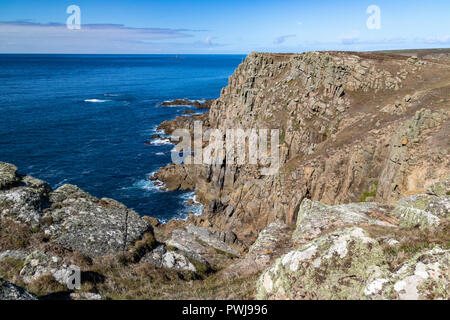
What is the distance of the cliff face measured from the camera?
29.0m

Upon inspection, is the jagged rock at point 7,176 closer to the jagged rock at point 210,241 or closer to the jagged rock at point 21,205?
the jagged rock at point 21,205

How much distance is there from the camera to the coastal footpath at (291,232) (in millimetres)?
Answer: 7535

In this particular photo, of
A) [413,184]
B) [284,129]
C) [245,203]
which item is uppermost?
[284,129]

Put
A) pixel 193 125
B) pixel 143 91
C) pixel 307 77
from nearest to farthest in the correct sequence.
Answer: pixel 307 77 → pixel 193 125 → pixel 143 91

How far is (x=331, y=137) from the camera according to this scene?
143 ft

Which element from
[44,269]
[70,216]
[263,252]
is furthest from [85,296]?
[263,252]

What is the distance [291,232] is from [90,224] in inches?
446

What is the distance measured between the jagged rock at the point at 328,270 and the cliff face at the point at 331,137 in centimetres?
1870

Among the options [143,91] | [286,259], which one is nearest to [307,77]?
[286,259]

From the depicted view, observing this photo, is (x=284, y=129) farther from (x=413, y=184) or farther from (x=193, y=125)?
(x=193, y=125)

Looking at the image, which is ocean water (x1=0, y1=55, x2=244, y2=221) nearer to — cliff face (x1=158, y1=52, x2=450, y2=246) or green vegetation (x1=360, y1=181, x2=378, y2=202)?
cliff face (x1=158, y1=52, x2=450, y2=246)

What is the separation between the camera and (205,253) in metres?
15.8

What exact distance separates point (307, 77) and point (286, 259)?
2163 inches

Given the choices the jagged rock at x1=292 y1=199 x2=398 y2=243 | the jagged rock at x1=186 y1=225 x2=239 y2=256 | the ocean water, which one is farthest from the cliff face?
the jagged rock at x1=186 y1=225 x2=239 y2=256
